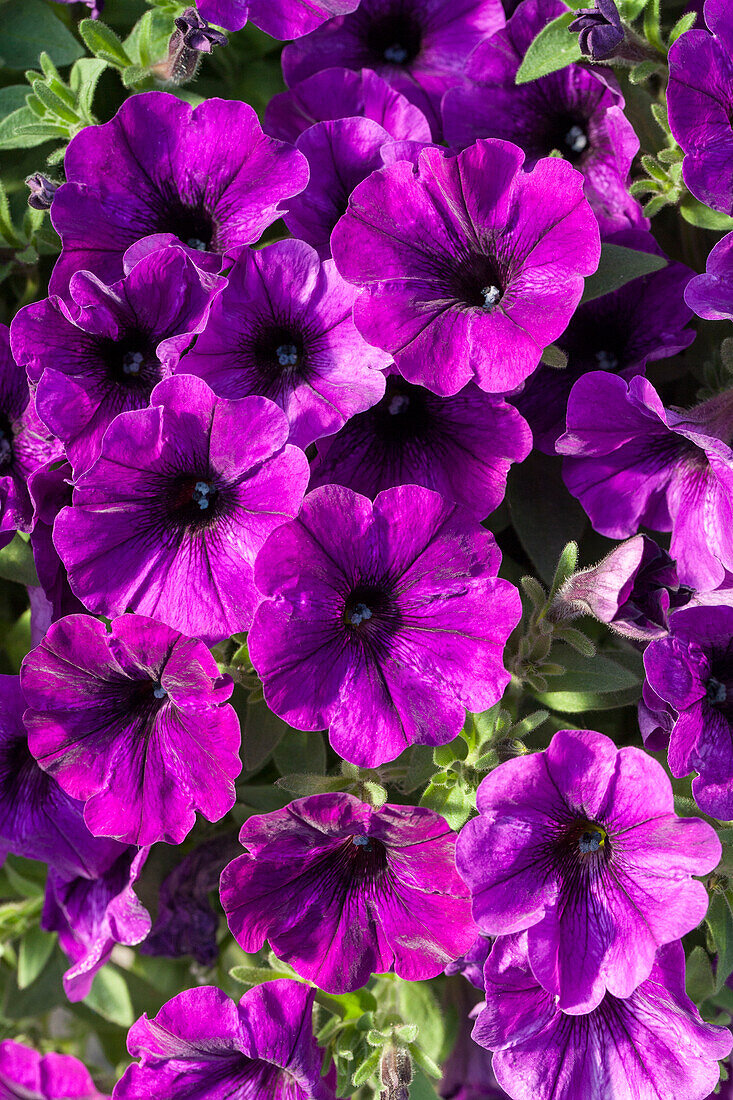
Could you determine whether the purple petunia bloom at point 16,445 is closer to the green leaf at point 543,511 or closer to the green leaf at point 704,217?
the green leaf at point 543,511

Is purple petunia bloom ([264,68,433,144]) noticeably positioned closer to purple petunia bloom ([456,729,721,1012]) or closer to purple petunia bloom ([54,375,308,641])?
purple petunia bloom ([54,375,308,641])

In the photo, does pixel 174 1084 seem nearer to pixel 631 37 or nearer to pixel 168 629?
pixel 168 629

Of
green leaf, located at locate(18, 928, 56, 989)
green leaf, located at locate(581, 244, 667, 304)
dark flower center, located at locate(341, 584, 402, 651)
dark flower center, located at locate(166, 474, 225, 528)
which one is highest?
green leaf, located at locate(581, 244, 667, 304)

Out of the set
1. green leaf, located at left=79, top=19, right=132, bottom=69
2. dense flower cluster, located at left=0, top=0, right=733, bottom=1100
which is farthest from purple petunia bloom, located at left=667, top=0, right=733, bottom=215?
green leaf, located at left=79, top=19, right=132, bottom=69

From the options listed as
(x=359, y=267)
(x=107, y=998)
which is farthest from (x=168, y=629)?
(x=107, y=998)

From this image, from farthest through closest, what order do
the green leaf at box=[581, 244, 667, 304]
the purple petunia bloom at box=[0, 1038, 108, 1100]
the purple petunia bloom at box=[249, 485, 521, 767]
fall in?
the purple petunia bloom at box=[0, 1038, 108, 1100], the green leaf at box=[581, 244, 667, 304], the purple petunia bloom at box=[249, 485, 521, 767]

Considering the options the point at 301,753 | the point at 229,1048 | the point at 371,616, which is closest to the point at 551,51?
the point at 371,616
